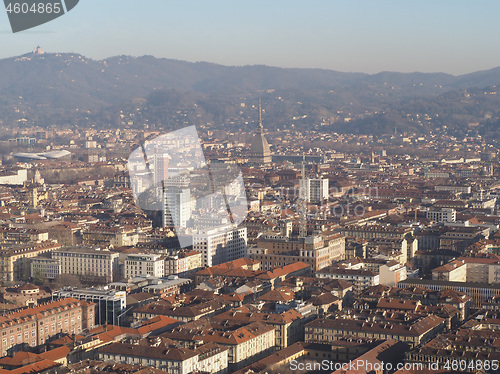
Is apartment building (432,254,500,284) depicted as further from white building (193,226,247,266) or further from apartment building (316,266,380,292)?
white building (193,226,247,266)

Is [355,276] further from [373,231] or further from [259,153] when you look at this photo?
[259,153]

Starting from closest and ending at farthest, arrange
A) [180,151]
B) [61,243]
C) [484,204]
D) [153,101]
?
[61,243] → [484,204] → [180,151] → [153,101]

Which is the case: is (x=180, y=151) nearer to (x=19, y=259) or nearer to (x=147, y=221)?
(x=147, y=221)

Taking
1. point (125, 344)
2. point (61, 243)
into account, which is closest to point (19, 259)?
point (61, 243)

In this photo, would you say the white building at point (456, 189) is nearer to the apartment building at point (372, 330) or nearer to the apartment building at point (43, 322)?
the apartment building at point (372, 330)

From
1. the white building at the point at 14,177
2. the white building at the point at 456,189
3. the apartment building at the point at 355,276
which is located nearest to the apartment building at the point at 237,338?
the apartment building at the point at 355,276

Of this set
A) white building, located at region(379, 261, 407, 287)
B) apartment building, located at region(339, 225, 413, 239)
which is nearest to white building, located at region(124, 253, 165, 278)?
white building, located at region(379, 261, 407, 287)
